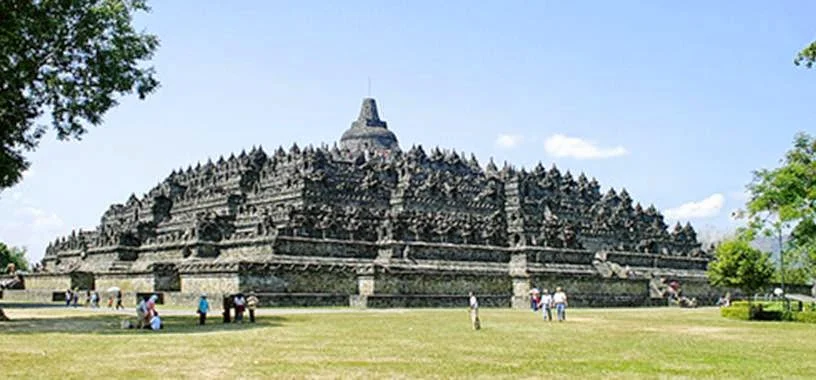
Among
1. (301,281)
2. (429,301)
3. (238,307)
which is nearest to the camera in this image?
(238,307)

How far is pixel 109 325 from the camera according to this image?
30.7m

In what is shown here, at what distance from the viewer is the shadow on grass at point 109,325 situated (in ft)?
90.3

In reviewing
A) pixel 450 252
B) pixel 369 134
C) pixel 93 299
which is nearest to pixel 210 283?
pixel 93 299

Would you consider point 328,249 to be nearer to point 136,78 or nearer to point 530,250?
point 530,250

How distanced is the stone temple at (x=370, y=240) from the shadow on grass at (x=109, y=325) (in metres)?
13.1

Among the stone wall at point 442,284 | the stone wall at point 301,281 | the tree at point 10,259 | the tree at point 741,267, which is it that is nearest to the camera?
the tree at point 741,267

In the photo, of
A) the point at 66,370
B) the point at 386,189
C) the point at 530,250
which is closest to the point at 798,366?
the point at 66,370

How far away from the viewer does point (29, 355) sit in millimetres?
19688

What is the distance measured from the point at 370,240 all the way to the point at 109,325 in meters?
32.0

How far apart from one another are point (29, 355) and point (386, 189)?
5996 centimetres

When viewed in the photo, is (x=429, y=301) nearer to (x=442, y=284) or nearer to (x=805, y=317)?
(x=442, y=284)

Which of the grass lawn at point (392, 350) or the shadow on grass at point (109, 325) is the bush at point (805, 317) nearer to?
the grass lawn at point (392, 350)

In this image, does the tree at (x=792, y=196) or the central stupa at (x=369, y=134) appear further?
the central stupa at (x=369, y=134)

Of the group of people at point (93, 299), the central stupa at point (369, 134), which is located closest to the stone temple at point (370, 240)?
the group of people at point (93, 299)
